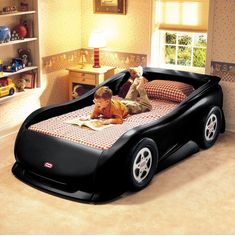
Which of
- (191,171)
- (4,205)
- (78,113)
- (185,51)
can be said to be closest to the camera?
(4,205)

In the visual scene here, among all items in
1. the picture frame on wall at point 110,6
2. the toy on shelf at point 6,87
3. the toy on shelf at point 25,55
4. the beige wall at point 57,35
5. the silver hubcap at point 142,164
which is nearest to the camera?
the silver hubcap at point 142,164

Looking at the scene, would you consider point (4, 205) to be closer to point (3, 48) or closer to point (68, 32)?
point (3, 48)

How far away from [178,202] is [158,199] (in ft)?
0.56

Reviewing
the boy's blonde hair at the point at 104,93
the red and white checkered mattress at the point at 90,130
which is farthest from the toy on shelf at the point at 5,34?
A: the boy's blonde hair at the point at 104,93

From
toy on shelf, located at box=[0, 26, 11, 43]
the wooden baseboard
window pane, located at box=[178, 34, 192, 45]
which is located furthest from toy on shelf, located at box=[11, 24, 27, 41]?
the wooden baseboard

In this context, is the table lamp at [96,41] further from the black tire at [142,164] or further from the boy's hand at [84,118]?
the black tire at [142,164]

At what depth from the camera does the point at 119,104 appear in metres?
4.87

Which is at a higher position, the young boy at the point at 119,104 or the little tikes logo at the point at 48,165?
the young boy at the point at 119,104

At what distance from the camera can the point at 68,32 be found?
21.8 ft

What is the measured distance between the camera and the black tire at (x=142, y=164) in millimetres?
4140

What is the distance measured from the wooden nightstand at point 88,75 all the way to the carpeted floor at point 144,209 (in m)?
2.07

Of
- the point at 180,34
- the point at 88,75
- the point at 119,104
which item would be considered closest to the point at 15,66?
the point at 88,75

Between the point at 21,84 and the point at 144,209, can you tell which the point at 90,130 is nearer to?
the point at 144,209

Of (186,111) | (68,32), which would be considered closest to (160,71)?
(186,111)
